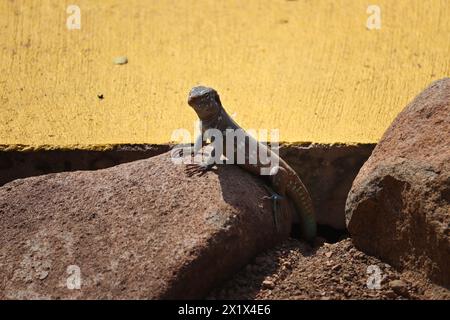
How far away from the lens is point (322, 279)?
5609 mm

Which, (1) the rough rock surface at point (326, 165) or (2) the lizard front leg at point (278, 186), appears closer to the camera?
(2) the lizard front leg at point (278, 186)

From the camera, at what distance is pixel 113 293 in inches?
202

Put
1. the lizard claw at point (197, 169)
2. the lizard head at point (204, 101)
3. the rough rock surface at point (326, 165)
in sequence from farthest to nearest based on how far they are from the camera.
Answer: the rough rock surface at point (326, 165) < the lizard head at point (204, 101) < the lizard claw at point (197, 169)

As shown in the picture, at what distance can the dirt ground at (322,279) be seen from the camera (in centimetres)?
543

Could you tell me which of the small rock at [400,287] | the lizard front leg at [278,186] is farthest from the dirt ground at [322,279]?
the lizard front leg at [278,186]

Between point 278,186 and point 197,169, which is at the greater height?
point 197,169

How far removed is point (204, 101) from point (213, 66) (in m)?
2.81

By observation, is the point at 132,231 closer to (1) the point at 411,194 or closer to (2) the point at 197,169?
(2) the point at 197,169

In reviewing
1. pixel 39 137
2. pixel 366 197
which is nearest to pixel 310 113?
pixel 366 197

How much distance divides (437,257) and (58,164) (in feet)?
12.7

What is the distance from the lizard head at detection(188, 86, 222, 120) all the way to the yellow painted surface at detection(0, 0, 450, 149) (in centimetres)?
150

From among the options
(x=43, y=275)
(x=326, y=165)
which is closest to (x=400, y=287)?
(x=326, y=165)

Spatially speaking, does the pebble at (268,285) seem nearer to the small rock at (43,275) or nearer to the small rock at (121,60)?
the small rock at (43,275)

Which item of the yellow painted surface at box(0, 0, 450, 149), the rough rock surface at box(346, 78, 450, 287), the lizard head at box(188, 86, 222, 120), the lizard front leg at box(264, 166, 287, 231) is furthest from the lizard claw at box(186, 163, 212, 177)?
the yellow painted surface at box(0, 0, 450, 149)
